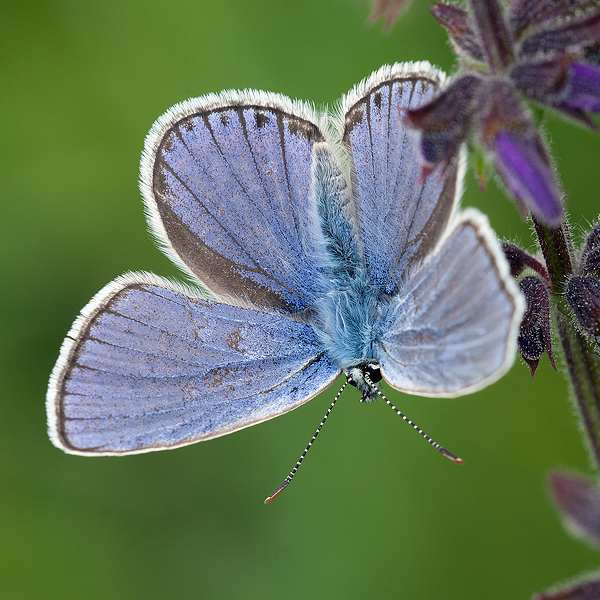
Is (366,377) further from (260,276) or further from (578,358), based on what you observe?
(578,358)

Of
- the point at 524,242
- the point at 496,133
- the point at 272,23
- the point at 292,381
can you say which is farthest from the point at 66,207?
the point at 496,133

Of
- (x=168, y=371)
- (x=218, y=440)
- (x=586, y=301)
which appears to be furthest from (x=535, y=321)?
(x=218, y=440)

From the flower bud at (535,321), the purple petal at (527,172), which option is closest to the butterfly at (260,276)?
the flower bud at (535,321)

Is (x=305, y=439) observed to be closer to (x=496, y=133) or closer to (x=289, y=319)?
(x=289, y=319)

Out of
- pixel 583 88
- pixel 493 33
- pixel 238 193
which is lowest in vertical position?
pixel 583 88

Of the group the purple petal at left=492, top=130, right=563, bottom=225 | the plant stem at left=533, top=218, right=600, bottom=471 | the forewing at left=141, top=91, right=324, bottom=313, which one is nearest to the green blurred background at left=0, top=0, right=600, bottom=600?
the forewing at left=141, top=91, right=324, bottom=313

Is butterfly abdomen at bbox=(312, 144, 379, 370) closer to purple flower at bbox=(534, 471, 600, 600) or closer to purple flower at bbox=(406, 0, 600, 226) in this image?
purple flower at bbox=(406, 0, 600, 226)
